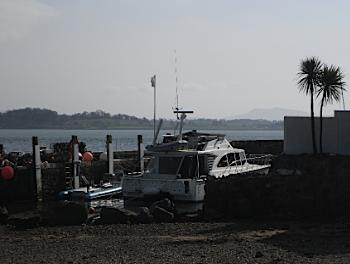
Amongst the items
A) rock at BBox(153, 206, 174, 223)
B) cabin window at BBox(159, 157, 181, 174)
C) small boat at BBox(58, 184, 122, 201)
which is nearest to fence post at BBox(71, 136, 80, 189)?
small boat at BBox(58, 184, 122, 201)

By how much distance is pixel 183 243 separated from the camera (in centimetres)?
1658

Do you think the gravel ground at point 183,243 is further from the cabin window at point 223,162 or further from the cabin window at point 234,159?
the cabin window at point 234,159

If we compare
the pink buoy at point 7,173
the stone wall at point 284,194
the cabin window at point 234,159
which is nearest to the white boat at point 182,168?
the cabin window at point 234,159

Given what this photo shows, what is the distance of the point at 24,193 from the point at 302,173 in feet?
48.8

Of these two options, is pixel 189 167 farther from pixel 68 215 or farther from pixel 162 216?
pixel 68 215

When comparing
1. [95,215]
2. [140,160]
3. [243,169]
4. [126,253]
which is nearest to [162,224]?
[95,215]

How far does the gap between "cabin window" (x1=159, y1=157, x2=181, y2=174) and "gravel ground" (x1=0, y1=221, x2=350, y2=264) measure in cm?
672

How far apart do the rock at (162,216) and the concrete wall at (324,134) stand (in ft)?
25.5

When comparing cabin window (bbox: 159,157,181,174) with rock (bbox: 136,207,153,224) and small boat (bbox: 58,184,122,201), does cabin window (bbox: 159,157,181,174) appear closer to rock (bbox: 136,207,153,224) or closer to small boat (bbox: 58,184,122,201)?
small boat (bbox: 58,184,122,201)

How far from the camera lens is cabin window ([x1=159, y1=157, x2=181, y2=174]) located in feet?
90.0

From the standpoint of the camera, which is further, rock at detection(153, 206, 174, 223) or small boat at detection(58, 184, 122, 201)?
small boat at detection(58, 184, 122, 201)

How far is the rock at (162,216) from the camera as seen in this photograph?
2220cm

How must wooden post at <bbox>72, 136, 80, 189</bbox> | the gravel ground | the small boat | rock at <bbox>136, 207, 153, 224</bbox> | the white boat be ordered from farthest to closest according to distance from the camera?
wooden post at <bbox>72, 136, 80, 189</bbox>, the small boat, the white boat, rock at <bbox>136, 207, 153, 224</bbox>, the gravel ground

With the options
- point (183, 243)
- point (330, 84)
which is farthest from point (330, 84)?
point (183, 243)
